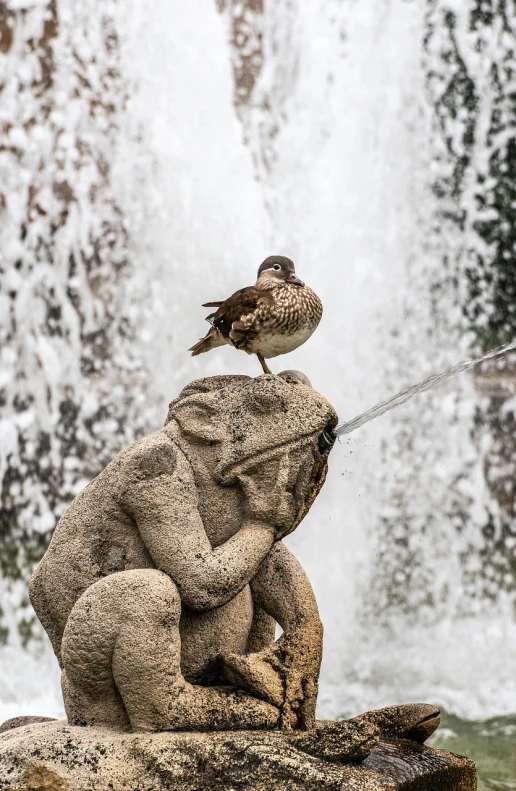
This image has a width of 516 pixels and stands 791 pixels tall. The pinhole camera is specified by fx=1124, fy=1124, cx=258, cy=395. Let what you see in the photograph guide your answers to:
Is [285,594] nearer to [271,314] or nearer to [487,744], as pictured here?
[271,314]

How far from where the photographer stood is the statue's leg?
101 inches

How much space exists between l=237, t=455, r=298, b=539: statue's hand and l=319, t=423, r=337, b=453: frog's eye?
104 millimetres

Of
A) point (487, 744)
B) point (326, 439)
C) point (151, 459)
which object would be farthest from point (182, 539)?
point (487, 744)

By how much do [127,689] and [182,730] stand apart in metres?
0.16

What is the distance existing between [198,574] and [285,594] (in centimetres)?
29

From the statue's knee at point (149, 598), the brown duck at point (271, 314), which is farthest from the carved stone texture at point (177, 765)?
the brown duck at point (271, 314)

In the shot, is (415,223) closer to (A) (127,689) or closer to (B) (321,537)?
(B) (321,537)

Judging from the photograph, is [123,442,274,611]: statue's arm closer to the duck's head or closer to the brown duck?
the brown duck

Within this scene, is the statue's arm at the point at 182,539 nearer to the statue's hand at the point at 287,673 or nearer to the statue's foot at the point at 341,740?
the statue's hand at the point at 287,673

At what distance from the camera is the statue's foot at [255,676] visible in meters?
2.68

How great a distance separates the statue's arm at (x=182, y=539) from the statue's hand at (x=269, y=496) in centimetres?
5

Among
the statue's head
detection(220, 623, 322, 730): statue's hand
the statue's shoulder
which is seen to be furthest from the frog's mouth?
detection(220, 623, 322, 730): statue's hand

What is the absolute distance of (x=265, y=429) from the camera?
278 centimetres

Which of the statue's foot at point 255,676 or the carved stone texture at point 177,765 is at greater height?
the statue's foot at point 255,676
